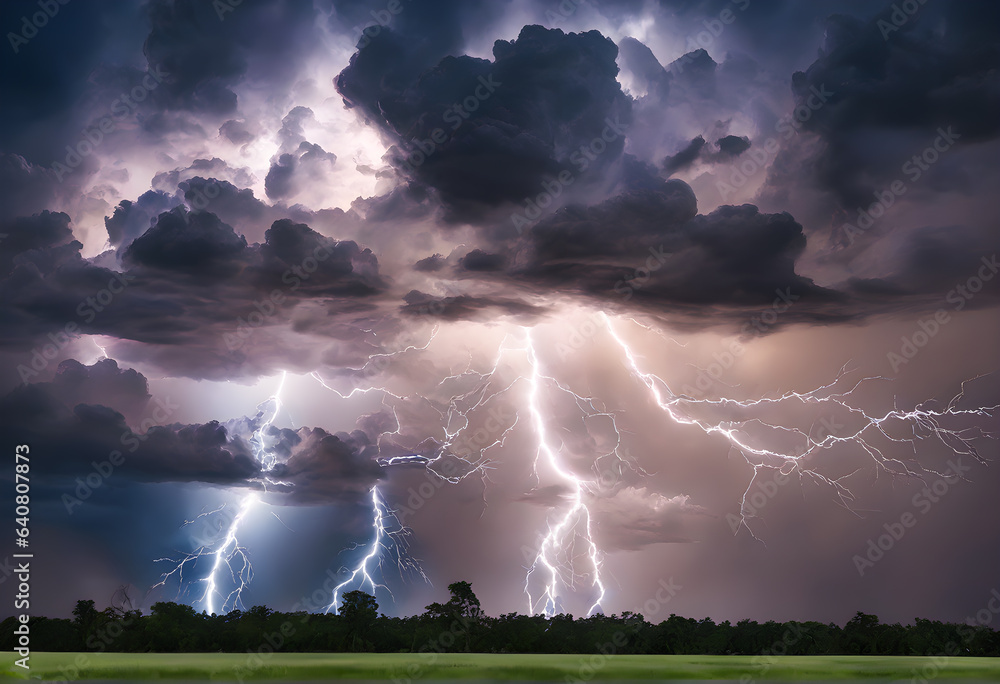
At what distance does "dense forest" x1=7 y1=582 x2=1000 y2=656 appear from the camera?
46.9 meters

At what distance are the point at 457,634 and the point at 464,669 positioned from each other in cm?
1472

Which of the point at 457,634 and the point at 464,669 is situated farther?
the point at 457,634

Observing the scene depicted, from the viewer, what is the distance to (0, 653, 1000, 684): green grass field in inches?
1211

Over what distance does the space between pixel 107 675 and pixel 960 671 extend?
1378 inches

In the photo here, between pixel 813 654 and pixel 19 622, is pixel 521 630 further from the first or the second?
pixel 19 622

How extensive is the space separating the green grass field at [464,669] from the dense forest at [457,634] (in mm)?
7500

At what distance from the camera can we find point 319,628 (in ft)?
160

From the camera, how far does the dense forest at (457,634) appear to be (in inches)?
1848

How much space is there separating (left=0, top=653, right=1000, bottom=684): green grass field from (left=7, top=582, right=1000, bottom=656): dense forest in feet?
24.6

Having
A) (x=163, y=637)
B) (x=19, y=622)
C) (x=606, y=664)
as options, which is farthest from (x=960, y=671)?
(x=19, y=622)

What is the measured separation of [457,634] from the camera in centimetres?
4831

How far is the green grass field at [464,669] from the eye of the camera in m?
30.8

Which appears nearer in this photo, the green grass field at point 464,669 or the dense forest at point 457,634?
the green grass field at point 464,669

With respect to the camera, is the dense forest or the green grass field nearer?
the green grass field
